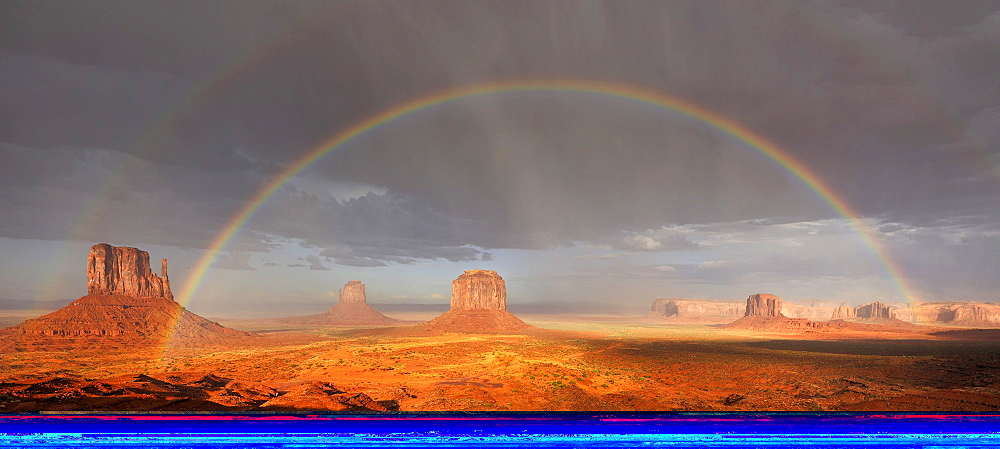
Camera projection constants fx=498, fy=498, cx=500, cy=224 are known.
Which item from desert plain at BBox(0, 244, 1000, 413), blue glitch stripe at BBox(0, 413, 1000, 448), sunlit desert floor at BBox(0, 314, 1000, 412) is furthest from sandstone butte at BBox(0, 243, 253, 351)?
blue glitch stripe at BBox(0, 413, 1000, 448)

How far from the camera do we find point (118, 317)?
97.1 metres

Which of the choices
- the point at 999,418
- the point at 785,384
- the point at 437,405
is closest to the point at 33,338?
the point at 437,405

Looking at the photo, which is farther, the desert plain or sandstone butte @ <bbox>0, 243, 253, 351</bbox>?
sandstone butte @ <bbox>0, 243, 253, 351</bbox>

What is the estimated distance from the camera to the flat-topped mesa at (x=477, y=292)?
177 meters

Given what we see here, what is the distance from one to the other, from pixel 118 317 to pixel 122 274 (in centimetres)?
1695

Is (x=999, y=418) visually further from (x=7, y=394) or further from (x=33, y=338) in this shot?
(x=33, y=338)

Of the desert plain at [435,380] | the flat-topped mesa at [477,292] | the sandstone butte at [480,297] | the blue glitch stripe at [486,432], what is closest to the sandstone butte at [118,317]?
the desert plain at [435,380]

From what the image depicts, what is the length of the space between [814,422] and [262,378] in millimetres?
46299

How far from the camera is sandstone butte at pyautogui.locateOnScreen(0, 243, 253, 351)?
84938 mm

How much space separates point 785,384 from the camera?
39.5 metres

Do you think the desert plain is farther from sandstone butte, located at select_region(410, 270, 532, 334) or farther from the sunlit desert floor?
sandstone butte, located at select_region(410, 270, 532, 334)

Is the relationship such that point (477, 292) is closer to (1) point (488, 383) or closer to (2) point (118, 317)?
(2) point (118, 317)

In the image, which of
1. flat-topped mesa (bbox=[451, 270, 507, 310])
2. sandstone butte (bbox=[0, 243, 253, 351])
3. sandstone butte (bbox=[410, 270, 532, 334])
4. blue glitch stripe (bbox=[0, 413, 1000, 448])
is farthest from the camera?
flat-topped mesa (bbox=[451, 270, 507, 310])

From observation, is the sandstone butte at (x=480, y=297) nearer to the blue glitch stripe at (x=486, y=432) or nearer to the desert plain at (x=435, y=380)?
the desert plain at (x=435, y=380)
